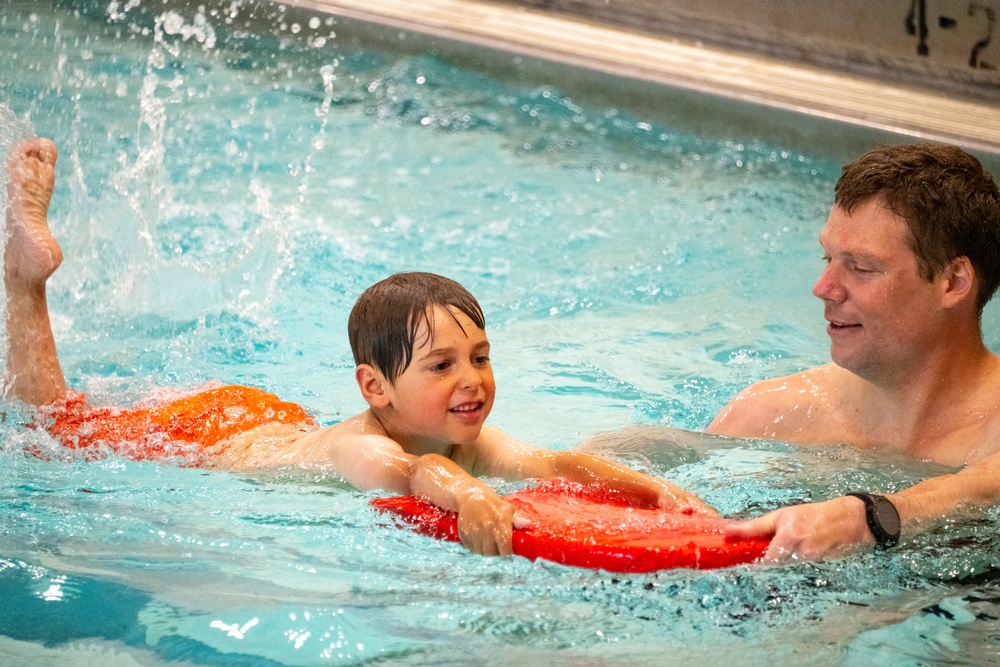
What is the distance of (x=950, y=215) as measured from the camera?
295 cm

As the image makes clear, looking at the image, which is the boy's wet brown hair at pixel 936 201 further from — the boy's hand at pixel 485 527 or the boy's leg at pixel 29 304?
the boy's leg at pixel 29 304

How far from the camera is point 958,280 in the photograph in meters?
3.00

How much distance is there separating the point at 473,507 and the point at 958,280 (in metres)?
1.43

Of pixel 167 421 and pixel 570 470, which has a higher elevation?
pixel 570 470

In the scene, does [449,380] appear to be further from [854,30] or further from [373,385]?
[854,30]

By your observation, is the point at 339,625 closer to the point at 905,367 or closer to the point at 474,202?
the point at 905,367

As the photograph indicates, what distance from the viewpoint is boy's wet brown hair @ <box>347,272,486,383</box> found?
9.50 feet

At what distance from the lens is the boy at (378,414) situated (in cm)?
279

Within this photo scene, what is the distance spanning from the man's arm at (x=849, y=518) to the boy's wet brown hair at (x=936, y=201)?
0.58 metres

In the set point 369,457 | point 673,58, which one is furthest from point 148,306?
point 673,58

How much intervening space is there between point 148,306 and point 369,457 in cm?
246

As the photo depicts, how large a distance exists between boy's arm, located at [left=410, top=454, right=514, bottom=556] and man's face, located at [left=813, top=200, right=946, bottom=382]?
108 cm

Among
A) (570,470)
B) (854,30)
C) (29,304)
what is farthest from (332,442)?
(854,30)

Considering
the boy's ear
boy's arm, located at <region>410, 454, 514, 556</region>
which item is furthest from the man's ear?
the boy's ear
